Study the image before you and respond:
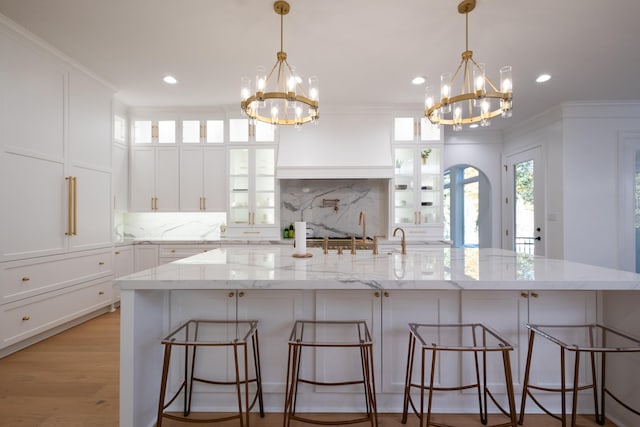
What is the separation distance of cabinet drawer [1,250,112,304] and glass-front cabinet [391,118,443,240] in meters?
3.75

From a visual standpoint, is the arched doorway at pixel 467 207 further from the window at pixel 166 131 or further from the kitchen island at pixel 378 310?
the window at pixel 166 131

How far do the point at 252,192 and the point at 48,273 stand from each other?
7.69 ft

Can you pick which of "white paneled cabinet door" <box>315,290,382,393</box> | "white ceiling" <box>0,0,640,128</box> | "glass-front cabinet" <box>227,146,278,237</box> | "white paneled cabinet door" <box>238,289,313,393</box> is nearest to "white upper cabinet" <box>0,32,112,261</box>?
"white ceiling" <box>0,0,640,128</box>

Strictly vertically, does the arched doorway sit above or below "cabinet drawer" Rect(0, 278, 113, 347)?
above

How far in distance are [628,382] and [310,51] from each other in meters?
3.28

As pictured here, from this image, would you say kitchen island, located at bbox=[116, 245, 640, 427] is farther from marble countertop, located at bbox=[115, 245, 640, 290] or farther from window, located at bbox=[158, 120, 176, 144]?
window, located at bbox=[158, 120, 176, 144]

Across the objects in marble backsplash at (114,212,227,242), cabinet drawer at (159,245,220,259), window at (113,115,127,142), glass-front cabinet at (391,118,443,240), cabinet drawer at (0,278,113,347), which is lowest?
cabinet drawer at (0,278,113,347)

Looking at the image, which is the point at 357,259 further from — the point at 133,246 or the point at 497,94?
the point at 133,246

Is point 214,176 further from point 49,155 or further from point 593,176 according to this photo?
point 593,176

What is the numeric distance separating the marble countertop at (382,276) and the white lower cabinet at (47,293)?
72.4 inches

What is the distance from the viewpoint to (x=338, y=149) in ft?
13.7

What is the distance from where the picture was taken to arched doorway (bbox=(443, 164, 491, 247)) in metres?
6.05

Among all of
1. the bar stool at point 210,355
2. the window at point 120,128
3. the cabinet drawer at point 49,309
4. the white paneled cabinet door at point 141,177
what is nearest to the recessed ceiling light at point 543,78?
the bar stool at point 210,355

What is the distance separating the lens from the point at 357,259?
2.13 m
